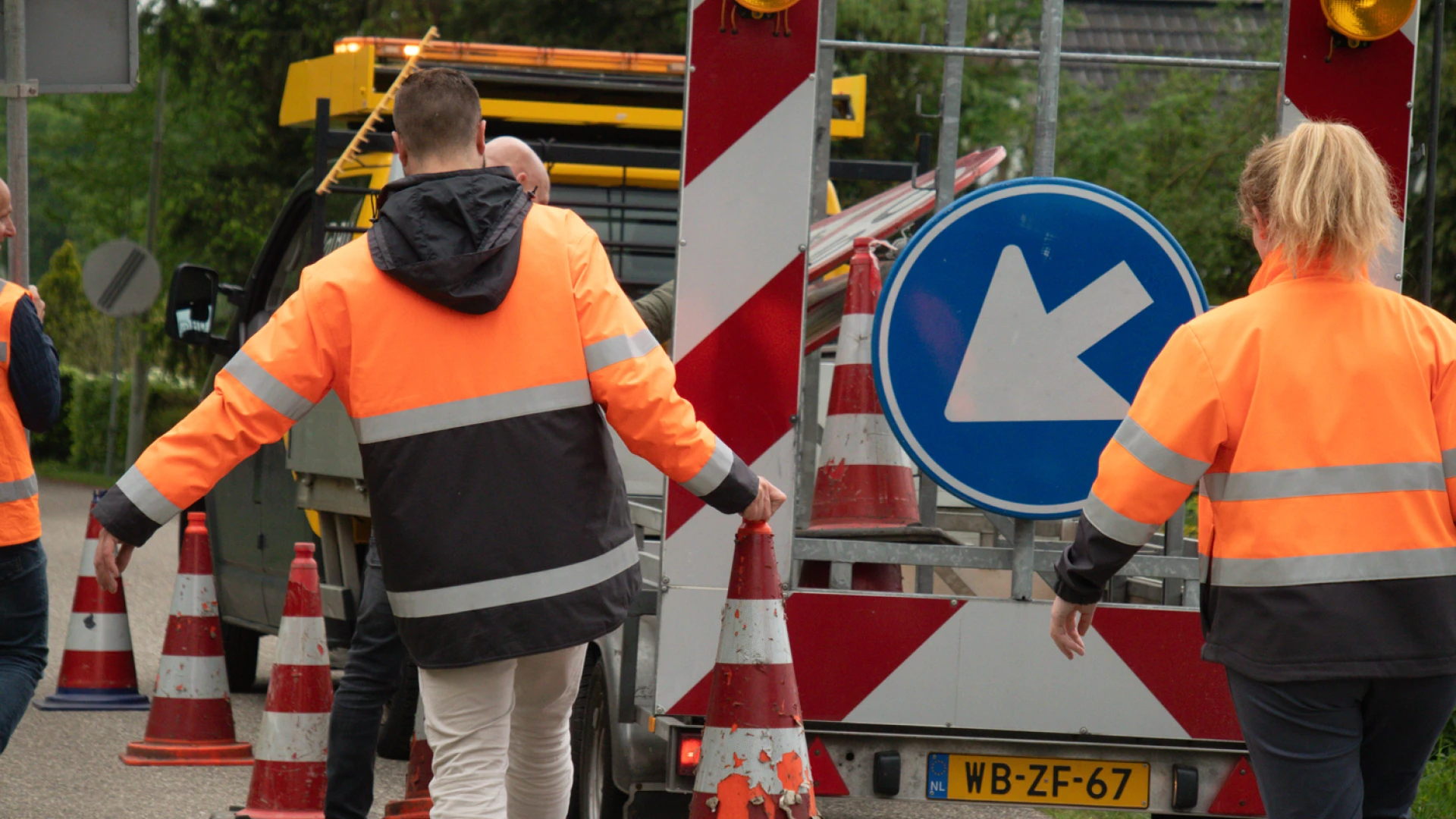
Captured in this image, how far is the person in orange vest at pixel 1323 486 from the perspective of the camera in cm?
303

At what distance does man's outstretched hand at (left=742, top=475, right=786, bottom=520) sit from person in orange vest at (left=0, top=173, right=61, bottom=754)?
7.21 ft

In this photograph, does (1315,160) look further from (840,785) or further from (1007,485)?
(840,785)

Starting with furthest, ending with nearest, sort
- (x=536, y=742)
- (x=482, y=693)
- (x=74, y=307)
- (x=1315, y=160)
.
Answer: (x=74, y=307), (x=536, y=742), (x=482, y=693), (x=1315, y=160)

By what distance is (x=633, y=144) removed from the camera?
303 inches

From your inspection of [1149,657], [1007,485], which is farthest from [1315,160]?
[1149,657]

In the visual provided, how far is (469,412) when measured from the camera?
346 centimetres

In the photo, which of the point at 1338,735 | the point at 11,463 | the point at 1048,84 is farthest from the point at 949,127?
the point at 11,463

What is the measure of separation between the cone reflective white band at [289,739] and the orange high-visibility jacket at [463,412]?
6.21ft

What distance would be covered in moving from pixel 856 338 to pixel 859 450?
28 centimetres

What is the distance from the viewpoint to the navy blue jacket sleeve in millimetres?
4875

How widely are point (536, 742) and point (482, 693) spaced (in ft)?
1.11

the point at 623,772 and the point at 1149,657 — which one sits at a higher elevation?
the point at 1149,657

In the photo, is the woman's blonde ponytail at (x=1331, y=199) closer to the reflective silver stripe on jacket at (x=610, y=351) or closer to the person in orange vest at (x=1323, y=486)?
the person in orange vest at (x=1323, y=486)

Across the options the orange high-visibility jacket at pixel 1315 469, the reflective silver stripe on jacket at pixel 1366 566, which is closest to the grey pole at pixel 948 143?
the orange high-visibility jacket at pixel 1315 469
